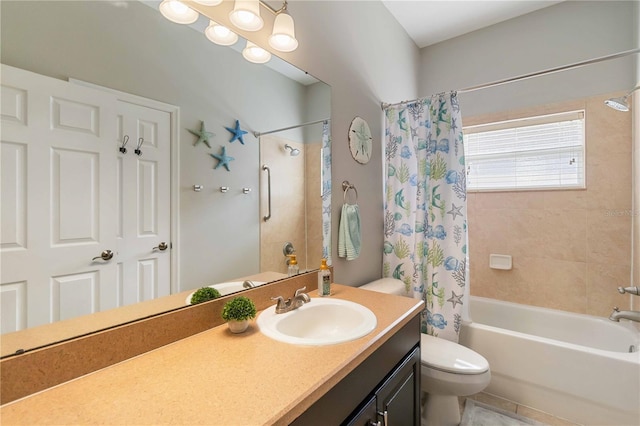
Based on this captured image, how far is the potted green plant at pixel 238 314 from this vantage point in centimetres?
95

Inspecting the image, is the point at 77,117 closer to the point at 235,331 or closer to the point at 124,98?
the point at 124,98

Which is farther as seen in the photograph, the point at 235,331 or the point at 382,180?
the point at 382,180

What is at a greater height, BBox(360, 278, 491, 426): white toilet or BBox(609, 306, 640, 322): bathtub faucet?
BBox(609, 306, 640, 322): bathtub faucet

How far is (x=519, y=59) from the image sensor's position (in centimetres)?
243

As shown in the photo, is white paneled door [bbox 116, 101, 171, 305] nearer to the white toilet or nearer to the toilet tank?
the toilet tank

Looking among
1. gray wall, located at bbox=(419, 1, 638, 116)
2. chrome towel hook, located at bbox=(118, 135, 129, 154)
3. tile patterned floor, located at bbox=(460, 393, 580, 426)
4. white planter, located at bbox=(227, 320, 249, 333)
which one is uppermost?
gray wall, located at bbox=(419, 1, 638, 116)

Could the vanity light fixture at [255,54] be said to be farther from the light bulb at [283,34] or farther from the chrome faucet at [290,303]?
the chrome faucet at [290,303]

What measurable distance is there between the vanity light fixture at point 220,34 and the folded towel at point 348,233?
1.01 metres

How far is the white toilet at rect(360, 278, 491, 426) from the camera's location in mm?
1479

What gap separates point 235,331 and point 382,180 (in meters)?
1.61

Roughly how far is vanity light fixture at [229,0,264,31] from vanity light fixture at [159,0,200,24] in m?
0.15

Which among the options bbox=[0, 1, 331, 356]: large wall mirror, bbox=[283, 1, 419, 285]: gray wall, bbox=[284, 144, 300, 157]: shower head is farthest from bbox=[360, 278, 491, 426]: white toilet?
bbox=[284, 144, 300, 157]: shower head

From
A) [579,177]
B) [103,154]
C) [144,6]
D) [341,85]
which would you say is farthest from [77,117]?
[579,177]

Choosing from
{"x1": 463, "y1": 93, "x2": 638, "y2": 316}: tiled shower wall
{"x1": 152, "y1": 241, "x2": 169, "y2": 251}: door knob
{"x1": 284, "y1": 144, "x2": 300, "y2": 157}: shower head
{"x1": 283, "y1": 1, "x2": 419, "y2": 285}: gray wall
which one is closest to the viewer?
{"x1": 152, "y1": 241, "x2": 169, "y2": 251}: door knob
